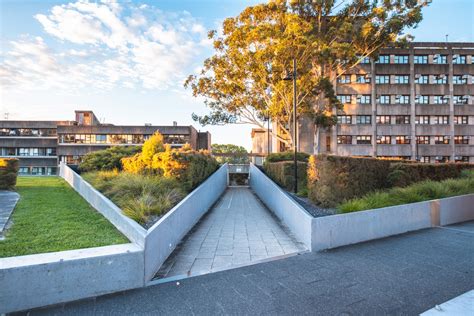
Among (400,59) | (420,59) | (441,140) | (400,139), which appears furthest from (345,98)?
(441,140)

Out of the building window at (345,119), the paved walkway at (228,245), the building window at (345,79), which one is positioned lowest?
the paved walkway at (228,245)

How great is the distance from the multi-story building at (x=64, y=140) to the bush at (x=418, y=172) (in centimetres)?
3871

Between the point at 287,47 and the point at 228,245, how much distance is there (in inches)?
678

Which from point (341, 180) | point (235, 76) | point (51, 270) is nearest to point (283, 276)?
point (51, 270)

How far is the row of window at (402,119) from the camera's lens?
37.8 m

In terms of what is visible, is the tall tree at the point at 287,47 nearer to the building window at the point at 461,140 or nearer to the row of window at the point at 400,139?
the row of window at the point at 400,139

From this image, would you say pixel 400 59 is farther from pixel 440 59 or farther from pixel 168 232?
pixel 168 232

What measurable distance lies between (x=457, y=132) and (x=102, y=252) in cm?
4808

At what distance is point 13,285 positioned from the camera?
330 centimetres

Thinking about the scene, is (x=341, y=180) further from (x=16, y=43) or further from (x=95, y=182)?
(x=16, y=43)

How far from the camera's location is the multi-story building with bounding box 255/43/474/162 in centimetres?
3759

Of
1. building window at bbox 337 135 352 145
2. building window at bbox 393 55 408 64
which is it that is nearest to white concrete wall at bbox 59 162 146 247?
building window at bbox 337 135 352 145

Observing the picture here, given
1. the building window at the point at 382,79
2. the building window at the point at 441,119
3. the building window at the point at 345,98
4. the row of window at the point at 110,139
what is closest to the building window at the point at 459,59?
the building window at the point at 441,119

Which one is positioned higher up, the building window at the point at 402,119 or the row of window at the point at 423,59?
the row of window at the point at 423,59
